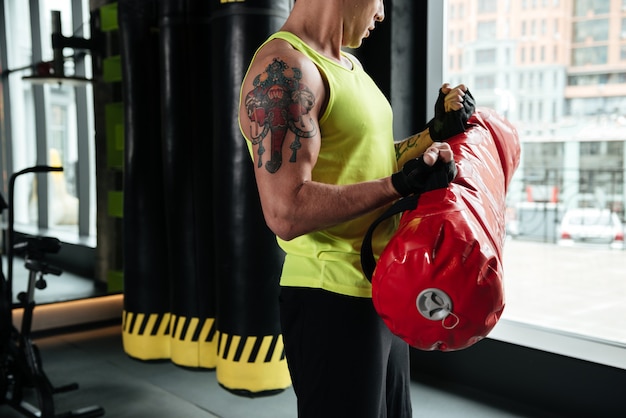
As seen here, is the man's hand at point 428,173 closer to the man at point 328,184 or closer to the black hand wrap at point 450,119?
the man at point 328,184

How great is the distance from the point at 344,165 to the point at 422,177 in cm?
22

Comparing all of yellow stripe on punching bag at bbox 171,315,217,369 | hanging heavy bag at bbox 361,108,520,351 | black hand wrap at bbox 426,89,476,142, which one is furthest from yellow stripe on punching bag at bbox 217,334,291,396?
hanging heavy bag at bbox 361,108,520,351

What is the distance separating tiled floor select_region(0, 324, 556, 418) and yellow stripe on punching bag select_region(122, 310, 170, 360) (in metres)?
0.09

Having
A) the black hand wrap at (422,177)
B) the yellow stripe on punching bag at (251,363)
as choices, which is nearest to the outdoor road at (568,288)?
the yellow stripe on punching bag at (251,363)

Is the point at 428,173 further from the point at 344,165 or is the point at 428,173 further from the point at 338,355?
the point at 338,355

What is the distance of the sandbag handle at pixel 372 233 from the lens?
113 cm

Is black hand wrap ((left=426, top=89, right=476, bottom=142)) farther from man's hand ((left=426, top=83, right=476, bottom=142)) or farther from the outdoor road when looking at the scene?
the outdoor road

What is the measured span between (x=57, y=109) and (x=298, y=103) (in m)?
5.33

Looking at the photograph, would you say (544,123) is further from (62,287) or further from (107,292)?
(62,287)

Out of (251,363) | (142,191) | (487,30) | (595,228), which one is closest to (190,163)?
(142,191)

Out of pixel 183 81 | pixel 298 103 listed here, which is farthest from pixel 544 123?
pixel 298 103

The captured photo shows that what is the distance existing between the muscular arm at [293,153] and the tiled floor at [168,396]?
70.4 inches

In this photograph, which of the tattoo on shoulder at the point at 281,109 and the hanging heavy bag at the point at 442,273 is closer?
the hanging heavy bag at the point at 442,273

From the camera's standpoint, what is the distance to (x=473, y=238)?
3.36ft
